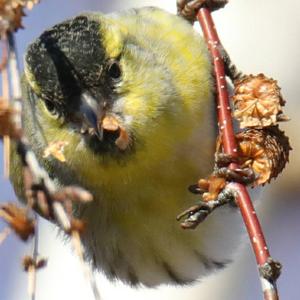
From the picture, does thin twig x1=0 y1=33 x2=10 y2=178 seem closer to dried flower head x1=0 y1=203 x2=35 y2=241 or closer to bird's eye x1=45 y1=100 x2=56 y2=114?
dried flower head x1=0 y1=203 x2=35 y2=241

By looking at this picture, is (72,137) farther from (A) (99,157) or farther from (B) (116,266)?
(B) (116,266)

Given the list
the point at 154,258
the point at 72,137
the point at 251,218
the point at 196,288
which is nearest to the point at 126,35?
the point at 72,137

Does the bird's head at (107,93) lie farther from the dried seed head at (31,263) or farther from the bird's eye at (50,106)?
the dried seed head at (31,263)

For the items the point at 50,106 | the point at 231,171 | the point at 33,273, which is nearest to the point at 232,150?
the point at 231,171

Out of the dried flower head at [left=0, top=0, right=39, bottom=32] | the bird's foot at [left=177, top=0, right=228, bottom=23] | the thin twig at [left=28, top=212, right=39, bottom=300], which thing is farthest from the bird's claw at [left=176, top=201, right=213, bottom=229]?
the bird's foot at [left=177, top=0, right=228, bottom=23]

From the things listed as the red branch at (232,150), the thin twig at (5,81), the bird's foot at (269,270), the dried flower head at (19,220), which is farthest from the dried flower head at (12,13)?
the bird's foot at (269,270)

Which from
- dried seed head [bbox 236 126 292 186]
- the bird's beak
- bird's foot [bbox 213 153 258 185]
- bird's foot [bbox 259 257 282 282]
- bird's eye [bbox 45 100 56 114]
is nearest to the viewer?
bird's foot [bbox 259 257 282 282]
